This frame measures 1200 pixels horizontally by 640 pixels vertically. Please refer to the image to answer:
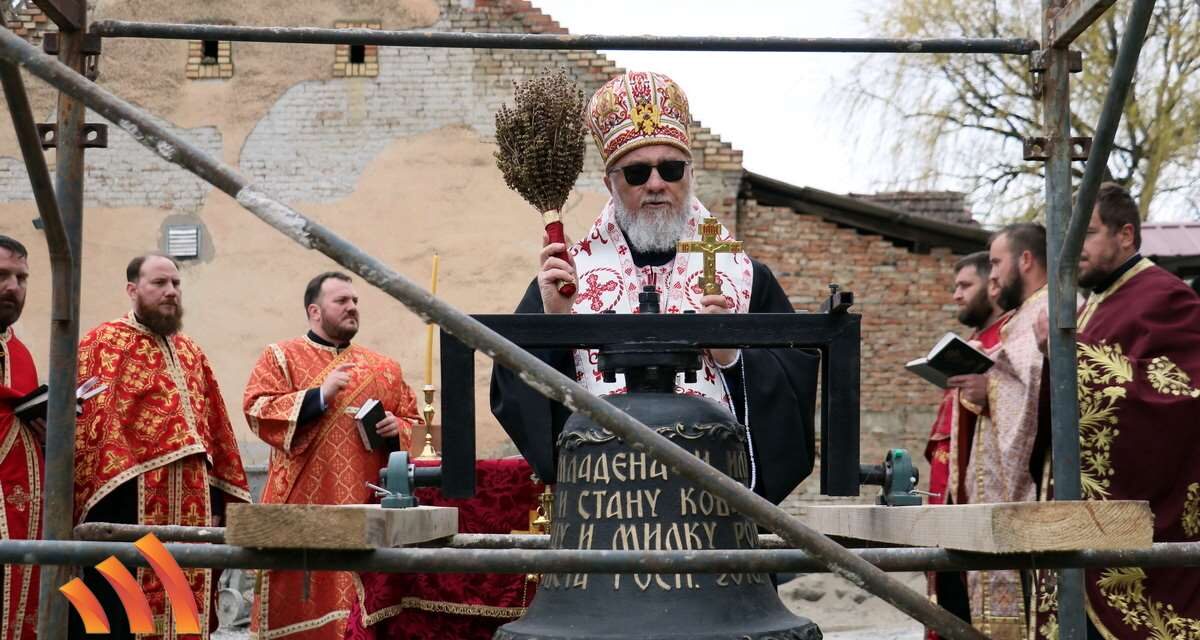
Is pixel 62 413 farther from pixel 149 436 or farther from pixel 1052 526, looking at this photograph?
pixel 149 436

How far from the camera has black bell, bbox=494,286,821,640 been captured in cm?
300

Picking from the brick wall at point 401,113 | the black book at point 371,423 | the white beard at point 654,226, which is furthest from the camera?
the brick wall at point 401,113

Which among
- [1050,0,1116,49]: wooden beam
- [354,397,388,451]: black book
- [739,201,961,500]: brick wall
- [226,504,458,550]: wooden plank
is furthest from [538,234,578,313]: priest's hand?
[739,201,961,500]: brick wall

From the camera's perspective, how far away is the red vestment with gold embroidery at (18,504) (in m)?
6.19

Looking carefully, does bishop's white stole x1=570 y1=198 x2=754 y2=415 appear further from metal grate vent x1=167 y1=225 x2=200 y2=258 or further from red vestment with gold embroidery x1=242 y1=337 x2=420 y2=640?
metal grate vent x1=167 y1=225 x2=200 y2=258

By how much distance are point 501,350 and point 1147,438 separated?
11.1 ft

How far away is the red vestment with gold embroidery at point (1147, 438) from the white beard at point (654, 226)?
6.38 feet

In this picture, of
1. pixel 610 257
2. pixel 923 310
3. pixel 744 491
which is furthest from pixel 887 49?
pixel 923 310

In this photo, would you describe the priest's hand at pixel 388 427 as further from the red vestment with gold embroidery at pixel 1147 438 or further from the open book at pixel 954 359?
the red vestment with gold embroidery at pixel 1147 438

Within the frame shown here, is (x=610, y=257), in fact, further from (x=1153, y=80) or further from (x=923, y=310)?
(x=1153, y=80)

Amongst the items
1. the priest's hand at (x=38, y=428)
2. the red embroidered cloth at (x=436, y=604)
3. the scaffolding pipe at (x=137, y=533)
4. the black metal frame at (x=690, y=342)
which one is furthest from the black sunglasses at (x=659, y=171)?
the priest's hand at (x=38, y=428)

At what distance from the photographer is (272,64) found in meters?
15.2

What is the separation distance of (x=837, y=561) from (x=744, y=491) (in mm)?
211

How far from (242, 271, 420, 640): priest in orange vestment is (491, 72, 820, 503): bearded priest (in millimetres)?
3716
